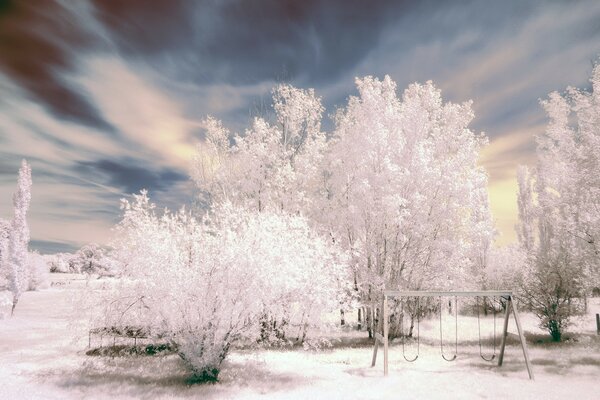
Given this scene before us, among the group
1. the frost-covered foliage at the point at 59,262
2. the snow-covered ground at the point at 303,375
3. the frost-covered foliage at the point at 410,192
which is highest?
the frost-covered foliage at the point at 410,192

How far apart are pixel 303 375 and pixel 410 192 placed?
30.6ft

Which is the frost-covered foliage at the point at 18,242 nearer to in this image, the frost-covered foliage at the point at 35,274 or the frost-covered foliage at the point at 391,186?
the frost-covered foliage at the point at 391,186

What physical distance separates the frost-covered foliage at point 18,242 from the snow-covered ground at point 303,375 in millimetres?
12986

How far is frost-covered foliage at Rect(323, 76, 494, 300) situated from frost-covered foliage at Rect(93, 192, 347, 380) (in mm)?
6272

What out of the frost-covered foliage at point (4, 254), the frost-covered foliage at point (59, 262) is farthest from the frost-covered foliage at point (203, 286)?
the frost-covered foliage at point (59, 262)

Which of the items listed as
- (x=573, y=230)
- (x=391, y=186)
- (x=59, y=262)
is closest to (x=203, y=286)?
(x=391, y=186)

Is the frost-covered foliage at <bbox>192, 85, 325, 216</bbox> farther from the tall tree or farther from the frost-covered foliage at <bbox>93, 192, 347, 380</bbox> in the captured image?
the tall tree

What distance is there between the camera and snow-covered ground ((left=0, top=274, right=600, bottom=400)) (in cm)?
1016

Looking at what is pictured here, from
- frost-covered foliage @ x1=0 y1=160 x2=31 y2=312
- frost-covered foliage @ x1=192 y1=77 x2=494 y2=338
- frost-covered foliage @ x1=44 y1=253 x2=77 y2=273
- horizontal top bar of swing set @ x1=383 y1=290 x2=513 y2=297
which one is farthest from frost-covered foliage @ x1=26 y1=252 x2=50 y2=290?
horizontal top bar of swing set @ x1=383 y1=290 x2=513 y2=297

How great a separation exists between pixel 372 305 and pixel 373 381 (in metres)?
6.34

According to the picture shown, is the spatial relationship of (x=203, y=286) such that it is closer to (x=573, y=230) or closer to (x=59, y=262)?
(x=573, y=230)

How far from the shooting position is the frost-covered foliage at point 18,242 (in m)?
28.5

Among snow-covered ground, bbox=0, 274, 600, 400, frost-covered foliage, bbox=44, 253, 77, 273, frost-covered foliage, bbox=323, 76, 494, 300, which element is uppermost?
frost-covered foliage, bbox=323, 76, 494, 300

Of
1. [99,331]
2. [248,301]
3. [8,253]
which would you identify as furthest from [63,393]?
[8,253]
